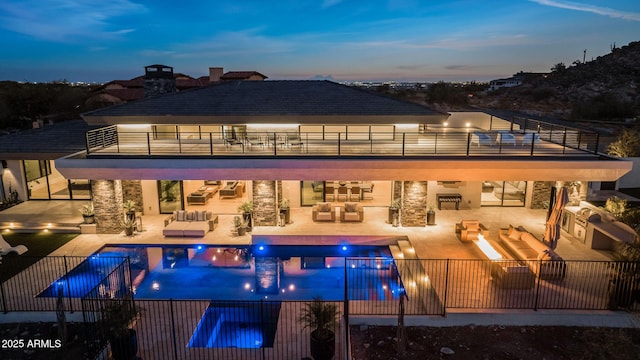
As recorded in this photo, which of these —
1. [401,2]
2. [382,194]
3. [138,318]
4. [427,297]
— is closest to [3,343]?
[138,318]

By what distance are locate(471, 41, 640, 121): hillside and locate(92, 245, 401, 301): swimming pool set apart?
49.6m

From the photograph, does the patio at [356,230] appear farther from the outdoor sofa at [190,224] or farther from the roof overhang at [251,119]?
the roof overhang at [251,119]

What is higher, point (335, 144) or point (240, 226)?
point (335, 144)

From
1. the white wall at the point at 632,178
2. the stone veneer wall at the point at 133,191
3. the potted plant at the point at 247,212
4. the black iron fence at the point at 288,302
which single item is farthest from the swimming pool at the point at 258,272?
the white wall at the point at 632,178

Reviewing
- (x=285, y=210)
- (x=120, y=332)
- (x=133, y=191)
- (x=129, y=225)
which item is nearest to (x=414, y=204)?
(x=285, y=210)

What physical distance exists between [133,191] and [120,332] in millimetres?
11489

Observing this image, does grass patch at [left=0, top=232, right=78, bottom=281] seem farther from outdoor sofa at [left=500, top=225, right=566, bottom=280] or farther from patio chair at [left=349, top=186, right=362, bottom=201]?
outdoor sofa at [left=500, top=225, right=566, bottom=280]

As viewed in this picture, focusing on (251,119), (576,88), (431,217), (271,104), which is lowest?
(431,217)

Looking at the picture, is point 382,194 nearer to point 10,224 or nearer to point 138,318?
point 138,318

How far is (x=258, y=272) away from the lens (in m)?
15.0

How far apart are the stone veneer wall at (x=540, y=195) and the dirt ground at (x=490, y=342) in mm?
10814

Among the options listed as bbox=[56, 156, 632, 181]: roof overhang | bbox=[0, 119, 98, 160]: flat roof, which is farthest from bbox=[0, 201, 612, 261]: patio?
bbox=[0, 119, 98, 160]: flat roof

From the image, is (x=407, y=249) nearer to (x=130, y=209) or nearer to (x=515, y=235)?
(x=515, y=235)

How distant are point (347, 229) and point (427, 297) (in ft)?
21.0
